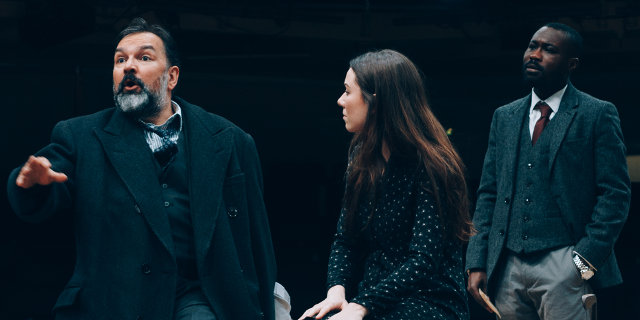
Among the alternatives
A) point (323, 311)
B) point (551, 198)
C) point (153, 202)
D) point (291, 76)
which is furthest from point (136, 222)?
point (291, 76)

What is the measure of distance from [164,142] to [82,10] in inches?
150

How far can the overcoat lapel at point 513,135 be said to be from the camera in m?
2.68

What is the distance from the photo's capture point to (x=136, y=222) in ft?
6.38

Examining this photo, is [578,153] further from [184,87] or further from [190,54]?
[184,87]

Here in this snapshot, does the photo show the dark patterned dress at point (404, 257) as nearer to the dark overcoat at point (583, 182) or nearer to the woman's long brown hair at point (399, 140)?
the woman's long brown hair at point (399, 140)

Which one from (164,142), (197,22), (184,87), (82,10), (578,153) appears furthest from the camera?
(184,87)

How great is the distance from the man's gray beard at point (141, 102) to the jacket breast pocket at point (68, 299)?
1.91 feet

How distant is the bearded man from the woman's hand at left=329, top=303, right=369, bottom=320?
420 mm

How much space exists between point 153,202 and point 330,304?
Answer: 0.60 metres

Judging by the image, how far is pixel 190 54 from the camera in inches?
283

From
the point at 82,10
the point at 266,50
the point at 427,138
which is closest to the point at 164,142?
the point at 427,138

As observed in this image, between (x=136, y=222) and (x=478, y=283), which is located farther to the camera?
(x=478, y=283)

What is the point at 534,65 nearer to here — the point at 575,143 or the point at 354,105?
the point at 575,143

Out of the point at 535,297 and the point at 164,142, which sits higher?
the point at 164,142
